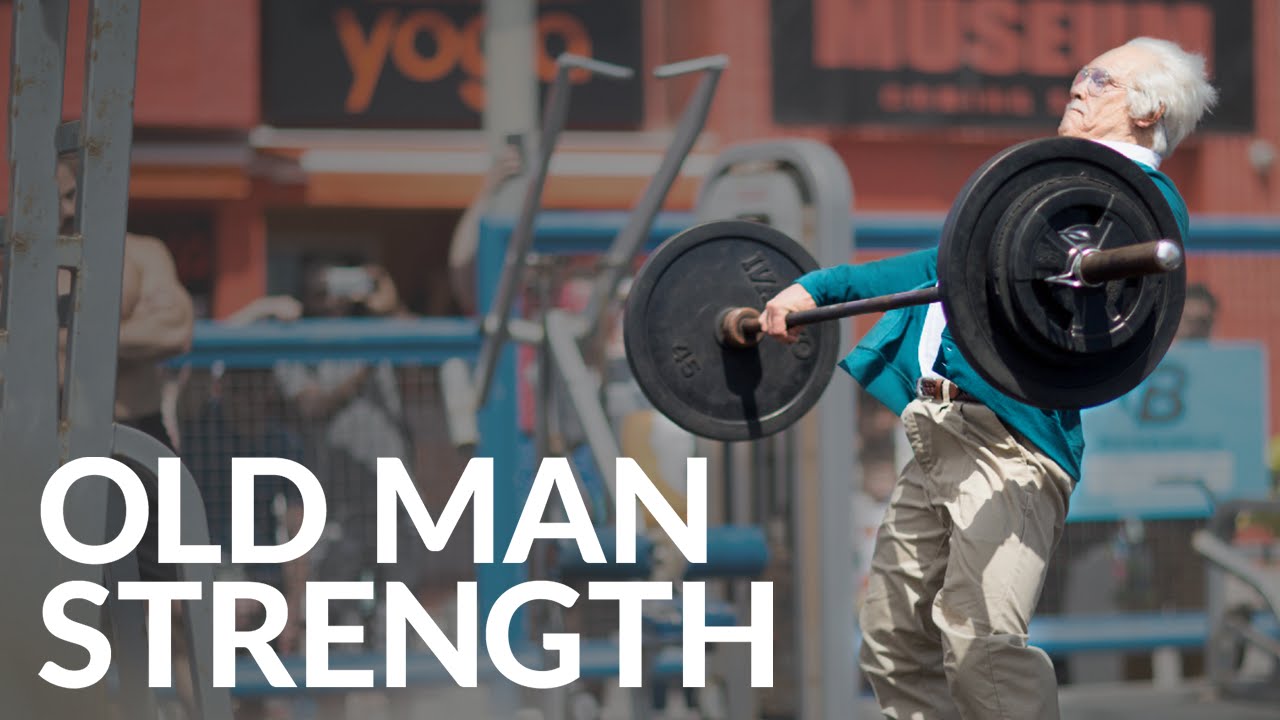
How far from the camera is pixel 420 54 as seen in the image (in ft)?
46.4

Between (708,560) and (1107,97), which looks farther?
(708,560)

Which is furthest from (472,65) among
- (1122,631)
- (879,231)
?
(1122,631)

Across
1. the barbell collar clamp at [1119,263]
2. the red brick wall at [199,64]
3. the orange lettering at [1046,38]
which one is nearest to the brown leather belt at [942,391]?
the barbell collar clamp at [1119,263]

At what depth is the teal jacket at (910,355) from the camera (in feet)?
10.0

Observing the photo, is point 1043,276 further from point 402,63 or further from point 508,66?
point 402,63

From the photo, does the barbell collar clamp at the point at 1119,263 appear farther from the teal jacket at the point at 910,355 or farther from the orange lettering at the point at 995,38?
the orange lettering at the point at 995,38

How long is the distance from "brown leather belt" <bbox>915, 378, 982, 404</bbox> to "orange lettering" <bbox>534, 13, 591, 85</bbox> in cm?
1137

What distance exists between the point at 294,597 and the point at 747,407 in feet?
7.01

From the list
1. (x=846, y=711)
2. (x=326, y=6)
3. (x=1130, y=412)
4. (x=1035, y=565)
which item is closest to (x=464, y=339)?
(x=846, y=711)

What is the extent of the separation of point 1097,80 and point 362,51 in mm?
11596

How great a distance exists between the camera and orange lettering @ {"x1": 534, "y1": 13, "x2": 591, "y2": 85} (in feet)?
46.9

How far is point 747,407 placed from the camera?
3.42 m

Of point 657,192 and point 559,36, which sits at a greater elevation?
point 559,36

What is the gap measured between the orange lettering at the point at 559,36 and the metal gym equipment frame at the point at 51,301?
11.4 meters
